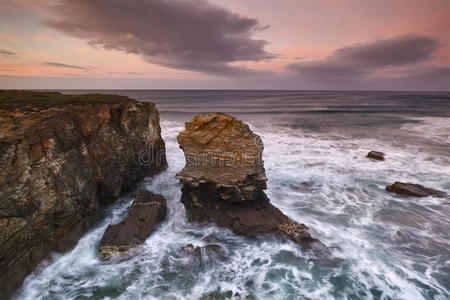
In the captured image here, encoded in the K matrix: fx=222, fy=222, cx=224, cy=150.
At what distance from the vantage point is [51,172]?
686cm

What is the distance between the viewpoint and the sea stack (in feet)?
25.6

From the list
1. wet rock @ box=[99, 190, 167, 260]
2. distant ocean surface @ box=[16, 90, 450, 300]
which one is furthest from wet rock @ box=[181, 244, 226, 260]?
wet rock @ box=[99, 190, 167, 260]

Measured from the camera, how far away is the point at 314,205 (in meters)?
9.86

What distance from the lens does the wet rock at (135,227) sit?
6781 mm

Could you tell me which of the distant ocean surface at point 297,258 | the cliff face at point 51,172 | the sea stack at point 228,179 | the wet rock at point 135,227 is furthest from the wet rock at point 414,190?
the cliff face at point 51,172

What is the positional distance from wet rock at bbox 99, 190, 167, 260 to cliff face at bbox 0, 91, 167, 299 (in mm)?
1244

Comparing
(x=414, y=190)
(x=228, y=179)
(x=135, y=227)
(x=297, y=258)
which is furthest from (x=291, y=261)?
(x=414, y=190)

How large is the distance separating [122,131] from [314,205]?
375 inches

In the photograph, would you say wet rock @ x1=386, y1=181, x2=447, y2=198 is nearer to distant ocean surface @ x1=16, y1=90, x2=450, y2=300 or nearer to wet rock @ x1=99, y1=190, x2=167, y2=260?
distant ocean surface @ x1=16, y1=90, x2=450, y2=300

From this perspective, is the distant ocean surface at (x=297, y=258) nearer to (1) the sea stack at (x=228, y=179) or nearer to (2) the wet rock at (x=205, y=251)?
(2) the wet rock at (x=205, y=251)

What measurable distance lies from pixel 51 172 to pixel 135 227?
308 cm

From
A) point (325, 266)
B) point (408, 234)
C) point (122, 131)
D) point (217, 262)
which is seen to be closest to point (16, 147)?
point (122, 131)

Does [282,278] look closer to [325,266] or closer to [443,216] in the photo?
[325,266]

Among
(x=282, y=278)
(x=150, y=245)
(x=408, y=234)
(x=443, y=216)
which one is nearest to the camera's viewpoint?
(x=282, y=278)
